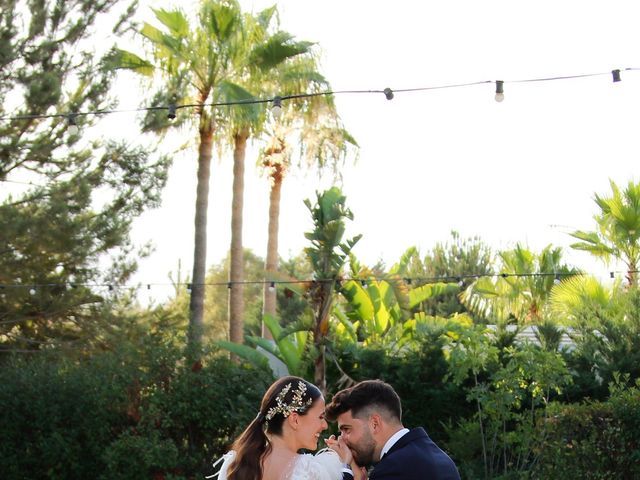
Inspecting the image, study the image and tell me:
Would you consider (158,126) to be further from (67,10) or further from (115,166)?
(67,10)

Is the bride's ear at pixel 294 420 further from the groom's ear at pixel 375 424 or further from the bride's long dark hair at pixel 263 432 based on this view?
the groom's ear at pixel 375 424

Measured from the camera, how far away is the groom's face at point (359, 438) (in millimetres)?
4828

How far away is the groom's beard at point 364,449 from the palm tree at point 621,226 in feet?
52.9

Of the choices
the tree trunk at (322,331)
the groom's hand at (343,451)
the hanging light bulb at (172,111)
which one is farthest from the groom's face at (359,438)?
the tree trunk at (322,331)

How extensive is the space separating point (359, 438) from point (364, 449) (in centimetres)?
6

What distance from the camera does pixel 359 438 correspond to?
15.9 feet

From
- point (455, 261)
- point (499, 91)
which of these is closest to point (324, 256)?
point (499, 91)

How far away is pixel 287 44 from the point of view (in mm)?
23719

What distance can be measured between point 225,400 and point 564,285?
298 inches

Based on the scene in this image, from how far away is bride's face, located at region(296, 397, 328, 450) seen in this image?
5023 millimetres

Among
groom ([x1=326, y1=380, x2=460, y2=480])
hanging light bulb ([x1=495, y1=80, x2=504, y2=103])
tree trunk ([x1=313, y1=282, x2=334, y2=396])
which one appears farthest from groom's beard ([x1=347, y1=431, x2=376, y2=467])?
tree trunk ([x1=313, y1=282, x2=334, y2=396])

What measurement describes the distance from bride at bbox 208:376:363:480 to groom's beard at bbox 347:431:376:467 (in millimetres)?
118

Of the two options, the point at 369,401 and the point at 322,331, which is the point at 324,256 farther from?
the point at 369,401

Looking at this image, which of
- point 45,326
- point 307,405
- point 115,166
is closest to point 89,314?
point 45,326
